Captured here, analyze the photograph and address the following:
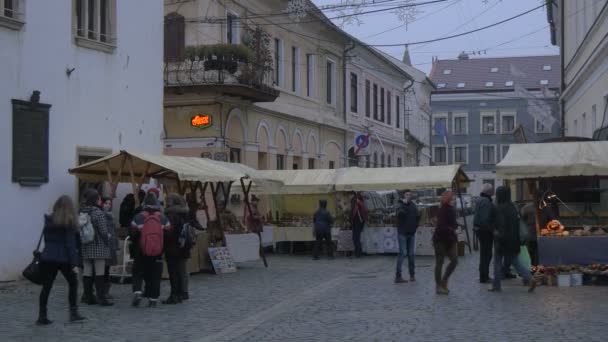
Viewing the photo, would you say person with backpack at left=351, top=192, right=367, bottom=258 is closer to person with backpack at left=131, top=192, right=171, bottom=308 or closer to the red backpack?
person with backpack at left=131, top=192, right=171, bottom=308

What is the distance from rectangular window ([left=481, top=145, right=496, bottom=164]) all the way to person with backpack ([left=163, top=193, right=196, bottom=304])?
7160 centimetres

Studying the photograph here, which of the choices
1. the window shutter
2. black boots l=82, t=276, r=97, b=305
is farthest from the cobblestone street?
the window shutter

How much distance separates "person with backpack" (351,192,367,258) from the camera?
81.1ft

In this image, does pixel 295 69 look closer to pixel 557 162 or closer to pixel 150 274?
pixel 557 162

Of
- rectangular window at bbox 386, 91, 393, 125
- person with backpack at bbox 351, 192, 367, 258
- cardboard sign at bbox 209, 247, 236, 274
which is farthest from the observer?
rectangular window at bbox 386, 91, 393, 125

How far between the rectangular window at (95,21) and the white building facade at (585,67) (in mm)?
11357

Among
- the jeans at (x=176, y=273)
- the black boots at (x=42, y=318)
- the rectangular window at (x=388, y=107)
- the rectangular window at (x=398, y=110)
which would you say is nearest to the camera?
the black boots at (x=42, y=318)

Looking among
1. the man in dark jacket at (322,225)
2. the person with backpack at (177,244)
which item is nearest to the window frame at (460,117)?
the man in dark jacket at (322,225)

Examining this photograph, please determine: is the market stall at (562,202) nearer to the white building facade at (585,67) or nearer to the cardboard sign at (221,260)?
the white building facade at (585,67)

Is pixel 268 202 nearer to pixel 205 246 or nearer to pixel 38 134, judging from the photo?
pixel 205 246

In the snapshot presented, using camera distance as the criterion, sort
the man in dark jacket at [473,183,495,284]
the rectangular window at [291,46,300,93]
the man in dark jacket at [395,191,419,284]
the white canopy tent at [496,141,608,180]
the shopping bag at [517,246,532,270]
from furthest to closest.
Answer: the rectangular window at [291,46,300,93]
the man in dark jacket at [395,191,419,284]
the white canopy tent at [496,141,608,180]
the man in dark jacket at [473,183,495,284]
the shopping bag at [517,246,532,270]

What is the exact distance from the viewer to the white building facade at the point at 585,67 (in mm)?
23359

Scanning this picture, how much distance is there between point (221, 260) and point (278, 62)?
13934 mm

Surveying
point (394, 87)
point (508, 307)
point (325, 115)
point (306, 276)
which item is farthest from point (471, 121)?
point (508, 307)
